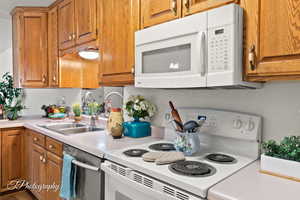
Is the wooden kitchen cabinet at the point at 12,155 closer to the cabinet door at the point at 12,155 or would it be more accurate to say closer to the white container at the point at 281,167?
the cabinet door at the point at 12,155

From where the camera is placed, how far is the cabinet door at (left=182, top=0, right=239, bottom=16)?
43.2 inches

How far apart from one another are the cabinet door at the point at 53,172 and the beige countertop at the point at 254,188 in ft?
4.71

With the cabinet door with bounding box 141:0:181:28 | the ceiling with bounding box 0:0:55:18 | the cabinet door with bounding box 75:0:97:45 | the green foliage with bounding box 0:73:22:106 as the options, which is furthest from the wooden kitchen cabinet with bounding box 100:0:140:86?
the green foliage with bounding box 0:73:22:106

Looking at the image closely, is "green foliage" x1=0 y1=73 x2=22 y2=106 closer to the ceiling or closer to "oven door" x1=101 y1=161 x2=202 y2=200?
the ceiling

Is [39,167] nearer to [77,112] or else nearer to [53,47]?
[77,112]

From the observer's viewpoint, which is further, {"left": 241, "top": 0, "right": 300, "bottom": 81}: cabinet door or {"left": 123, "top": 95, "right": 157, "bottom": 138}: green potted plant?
{"left": 123, "top": 95, "right": 157, "bottom": 138}: green potted plant

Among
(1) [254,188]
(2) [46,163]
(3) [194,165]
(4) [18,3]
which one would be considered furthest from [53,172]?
(4) [18,3]

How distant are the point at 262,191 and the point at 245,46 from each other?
0.64m

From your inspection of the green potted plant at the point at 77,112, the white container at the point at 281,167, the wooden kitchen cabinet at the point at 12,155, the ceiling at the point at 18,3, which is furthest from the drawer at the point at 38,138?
the white container at the point at 281,167

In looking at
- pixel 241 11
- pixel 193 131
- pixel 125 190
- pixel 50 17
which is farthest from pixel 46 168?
pixel 241 11

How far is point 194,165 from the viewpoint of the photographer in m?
1.07

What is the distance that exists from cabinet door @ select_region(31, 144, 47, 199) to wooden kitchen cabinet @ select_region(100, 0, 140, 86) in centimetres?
103

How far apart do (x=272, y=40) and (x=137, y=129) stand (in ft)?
3.81

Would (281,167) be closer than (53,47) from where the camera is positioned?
Yes
